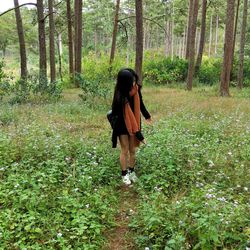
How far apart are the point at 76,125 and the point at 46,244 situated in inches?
231

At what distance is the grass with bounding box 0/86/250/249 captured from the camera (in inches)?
152

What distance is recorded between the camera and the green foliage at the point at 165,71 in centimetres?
2373

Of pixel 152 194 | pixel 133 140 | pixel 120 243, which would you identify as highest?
pixel 133 140

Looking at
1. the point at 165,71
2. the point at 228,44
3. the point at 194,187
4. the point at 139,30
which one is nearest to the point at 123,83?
the point at 194,187

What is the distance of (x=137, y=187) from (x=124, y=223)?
3.09 ft

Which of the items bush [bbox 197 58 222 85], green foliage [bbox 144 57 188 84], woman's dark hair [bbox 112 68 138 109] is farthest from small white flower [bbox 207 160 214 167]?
bush [bbox 197 58 222 85]

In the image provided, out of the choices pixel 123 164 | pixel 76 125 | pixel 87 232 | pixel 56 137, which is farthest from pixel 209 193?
pixel 76 125

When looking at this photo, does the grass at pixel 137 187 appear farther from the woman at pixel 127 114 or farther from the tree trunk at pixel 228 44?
the tree trunk at pixel 228 44

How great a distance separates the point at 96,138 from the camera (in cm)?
802

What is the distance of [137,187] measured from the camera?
18.0ft

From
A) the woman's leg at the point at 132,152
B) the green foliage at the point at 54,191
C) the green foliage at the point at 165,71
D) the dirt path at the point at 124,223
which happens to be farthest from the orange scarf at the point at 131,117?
the green foliage at the point at 165,71

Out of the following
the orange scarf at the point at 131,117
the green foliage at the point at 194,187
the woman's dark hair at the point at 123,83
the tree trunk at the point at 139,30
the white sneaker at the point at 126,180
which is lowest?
the white sneaker at the point at 126,180

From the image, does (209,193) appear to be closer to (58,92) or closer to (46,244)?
(46,244)

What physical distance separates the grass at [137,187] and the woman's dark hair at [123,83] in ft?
3.85
